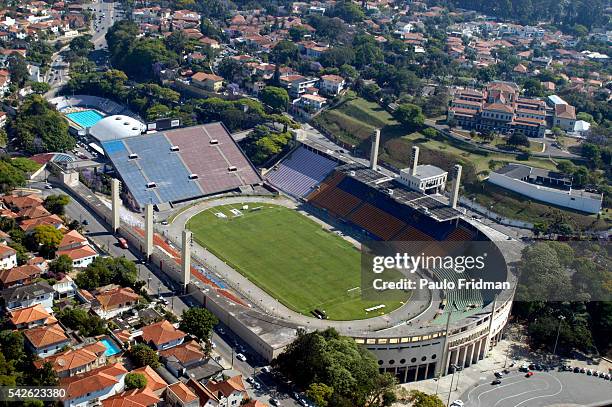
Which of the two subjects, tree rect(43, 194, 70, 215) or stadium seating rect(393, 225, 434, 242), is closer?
tree rect(43, 194, 70, 215)

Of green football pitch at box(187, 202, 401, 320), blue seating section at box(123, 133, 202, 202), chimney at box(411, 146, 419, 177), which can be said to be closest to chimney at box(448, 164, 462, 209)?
chimney at box(411, 146, 419, 177)

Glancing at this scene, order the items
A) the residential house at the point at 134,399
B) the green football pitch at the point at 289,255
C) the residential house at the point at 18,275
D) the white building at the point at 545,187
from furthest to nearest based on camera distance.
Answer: the white building at the point at 545,187 < the green football pitch at the point at 289,255 < the residential house at the point at 18,275 < the residential house at the point at 134,399

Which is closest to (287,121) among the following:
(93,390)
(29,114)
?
(29,114)

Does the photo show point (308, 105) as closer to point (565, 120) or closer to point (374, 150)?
point (374, 150)

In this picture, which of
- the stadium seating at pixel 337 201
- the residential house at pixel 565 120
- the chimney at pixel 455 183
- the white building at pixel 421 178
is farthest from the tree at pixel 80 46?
the residential house at pixel 565 120

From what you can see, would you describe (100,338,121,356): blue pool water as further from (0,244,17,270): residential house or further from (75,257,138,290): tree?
(0,244,17,270): residential house

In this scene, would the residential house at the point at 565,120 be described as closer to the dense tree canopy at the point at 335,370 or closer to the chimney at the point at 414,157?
the chimney at the point at 414,157

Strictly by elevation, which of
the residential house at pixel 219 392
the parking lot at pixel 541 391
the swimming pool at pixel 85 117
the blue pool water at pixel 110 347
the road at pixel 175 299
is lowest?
the parking lot at pixel 541 391

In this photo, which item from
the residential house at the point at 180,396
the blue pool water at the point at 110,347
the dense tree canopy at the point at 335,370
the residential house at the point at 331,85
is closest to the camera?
the residential house at the point at 180,396
